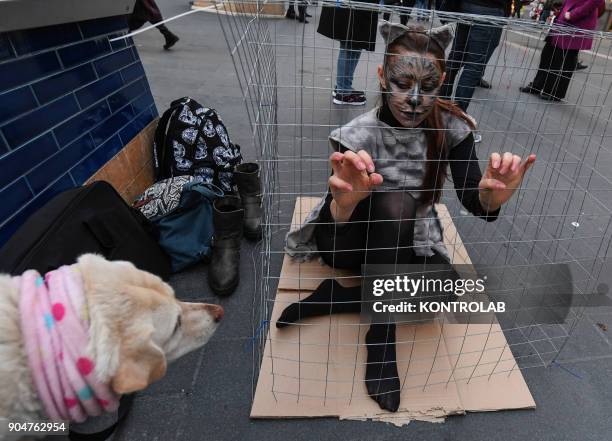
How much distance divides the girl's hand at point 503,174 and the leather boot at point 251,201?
119 cm

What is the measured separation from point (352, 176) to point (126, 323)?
26.7 inches

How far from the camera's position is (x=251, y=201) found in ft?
6.71

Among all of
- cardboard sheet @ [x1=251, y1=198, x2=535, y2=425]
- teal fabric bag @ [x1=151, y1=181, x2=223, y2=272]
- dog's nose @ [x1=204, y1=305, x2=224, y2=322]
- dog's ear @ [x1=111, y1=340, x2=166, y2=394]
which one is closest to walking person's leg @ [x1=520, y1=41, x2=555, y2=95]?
cardboard sheet @ [x1=251, y1=198, x2=535, y2=425]

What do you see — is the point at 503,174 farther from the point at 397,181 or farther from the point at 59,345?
the point at 59,345

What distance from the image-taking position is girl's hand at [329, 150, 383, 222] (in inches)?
38.5

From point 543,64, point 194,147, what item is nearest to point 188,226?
point 194,147

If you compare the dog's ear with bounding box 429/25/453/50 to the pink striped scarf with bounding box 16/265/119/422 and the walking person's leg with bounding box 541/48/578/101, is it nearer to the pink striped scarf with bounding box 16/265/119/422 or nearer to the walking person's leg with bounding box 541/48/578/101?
the walking person's leg with bounding box 541/48/578/101

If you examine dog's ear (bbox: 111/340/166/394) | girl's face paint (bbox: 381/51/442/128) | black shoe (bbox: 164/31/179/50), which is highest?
girl's face paint (bbox: 381/51/442/128)

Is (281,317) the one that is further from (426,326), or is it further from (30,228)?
A: (30,228)

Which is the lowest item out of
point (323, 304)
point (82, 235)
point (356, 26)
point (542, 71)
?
point (323, 304)

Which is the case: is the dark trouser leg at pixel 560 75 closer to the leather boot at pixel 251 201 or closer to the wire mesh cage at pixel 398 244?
the wire mesh cage at pixel 398 244

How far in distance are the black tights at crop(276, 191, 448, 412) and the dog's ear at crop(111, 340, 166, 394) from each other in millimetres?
601

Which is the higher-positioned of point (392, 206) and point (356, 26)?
point (356, 26)

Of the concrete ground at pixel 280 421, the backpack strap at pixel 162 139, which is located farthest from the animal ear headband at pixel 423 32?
the backpack strap at pixel 162 139
